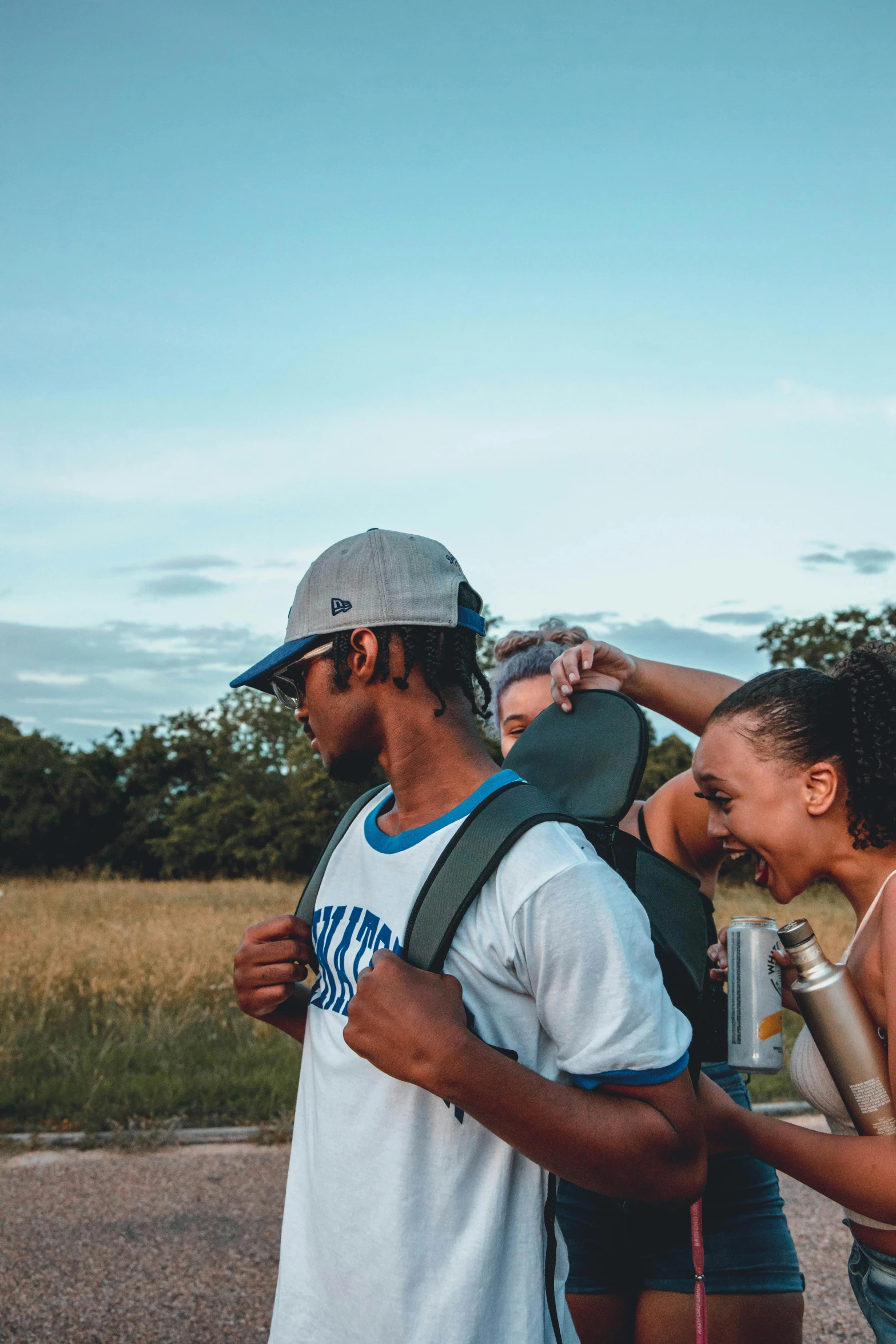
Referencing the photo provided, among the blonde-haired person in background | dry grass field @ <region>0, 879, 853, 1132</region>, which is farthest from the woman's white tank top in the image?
dry grass field @ <region>0, 879, 853, 1132</region>

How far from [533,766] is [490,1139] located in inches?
28.7

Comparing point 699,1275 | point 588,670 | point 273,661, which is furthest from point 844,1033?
point 273,661

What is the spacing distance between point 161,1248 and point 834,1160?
12.4 ft

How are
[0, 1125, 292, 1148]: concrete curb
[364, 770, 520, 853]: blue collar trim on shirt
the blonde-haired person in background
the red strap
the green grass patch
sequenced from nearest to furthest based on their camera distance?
[364, 770, 520, 853]: blue collar trim on shirt → the red strap → the blonde-haired person in background → [0, 1125, 292, 1148]: concrete curb → the green grass patch

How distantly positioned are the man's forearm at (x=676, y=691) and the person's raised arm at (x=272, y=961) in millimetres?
1189

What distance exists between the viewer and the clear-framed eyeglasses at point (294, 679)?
187 centimetres

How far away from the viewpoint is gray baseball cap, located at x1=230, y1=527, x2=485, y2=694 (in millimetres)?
1824

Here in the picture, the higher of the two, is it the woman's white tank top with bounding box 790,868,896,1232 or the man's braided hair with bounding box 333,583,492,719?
the man's braided hair with bounding box 333,583,492,719

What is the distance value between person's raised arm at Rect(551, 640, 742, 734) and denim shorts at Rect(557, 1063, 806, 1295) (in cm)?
108

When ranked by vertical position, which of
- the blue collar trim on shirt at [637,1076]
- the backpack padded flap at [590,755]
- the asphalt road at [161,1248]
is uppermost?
the backpack padded flap at [590,755]

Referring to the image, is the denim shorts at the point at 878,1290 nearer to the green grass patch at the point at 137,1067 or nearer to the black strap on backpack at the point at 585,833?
the black strap on backpack at the point at 585,833

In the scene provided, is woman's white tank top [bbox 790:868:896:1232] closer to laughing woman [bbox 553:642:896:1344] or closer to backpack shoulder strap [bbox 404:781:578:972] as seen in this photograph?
laughing woman [bbox 553:642:896:1344]

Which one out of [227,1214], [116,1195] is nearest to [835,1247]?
[227,1214]

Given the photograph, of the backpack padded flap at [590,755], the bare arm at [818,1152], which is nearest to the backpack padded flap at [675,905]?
the backpack padded flap at [590,755]
